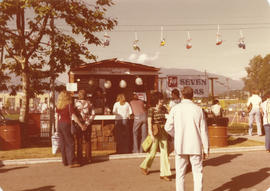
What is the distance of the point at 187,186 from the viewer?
5090 millimetres

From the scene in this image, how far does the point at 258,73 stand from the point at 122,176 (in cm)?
4781

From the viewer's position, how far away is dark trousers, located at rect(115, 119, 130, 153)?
28.7ft

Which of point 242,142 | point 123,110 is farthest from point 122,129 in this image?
point 242,142

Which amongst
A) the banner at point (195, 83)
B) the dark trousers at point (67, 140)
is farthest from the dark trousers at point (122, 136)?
the banner at point (195, 83)

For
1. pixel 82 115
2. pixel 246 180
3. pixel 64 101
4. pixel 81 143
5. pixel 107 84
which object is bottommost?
pixel 246 180

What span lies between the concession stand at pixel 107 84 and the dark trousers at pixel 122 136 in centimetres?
60

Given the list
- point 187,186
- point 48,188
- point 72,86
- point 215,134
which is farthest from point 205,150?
point 72,86

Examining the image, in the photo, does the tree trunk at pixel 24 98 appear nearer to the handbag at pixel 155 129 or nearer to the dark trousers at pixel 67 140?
the dark trousers at pixel 67 140

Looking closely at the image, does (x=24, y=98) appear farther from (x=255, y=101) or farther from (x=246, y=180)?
(x=255, y=101)

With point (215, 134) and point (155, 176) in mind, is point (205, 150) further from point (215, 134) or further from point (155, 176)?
point (215, 134)

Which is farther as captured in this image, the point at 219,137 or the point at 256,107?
the point at 256,107

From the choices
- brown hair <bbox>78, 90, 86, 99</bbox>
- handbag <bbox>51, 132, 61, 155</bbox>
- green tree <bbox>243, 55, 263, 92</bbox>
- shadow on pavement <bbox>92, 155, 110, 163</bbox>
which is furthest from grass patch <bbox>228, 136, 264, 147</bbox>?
green tree <bbox>243, 55, 263, 92</bbox>

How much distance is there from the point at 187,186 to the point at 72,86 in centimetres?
631

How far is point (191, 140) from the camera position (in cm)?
410
